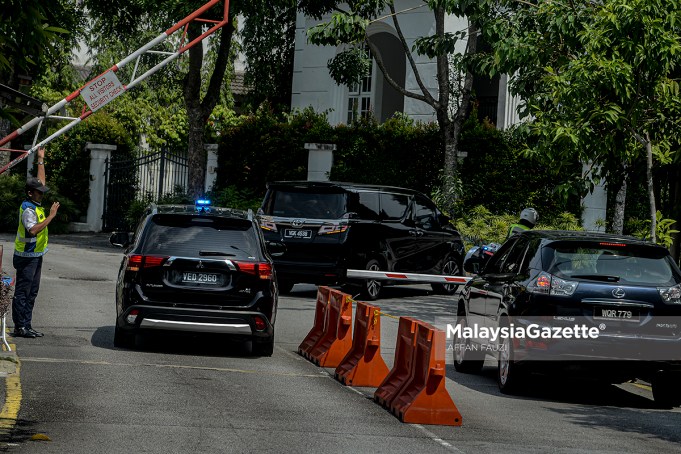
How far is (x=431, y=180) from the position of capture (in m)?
29.5

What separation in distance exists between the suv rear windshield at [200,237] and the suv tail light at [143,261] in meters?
0.11

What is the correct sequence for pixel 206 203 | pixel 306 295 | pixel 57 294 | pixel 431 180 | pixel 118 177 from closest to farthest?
pixel 206 203 < pixel 57 294 < pixel 306 295 < pixel 431 180 < pixel 118 177

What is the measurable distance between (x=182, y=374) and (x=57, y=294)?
27.3ft

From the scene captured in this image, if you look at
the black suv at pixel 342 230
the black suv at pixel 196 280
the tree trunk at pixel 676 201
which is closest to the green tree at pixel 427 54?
the black suv at pixel 342 230

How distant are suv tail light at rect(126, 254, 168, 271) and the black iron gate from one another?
22.3 m

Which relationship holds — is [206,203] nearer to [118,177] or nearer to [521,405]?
[521,405]

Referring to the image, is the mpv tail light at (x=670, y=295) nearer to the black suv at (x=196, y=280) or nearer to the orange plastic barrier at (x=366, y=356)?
the orange plastic barrier at (x=366, y=356)

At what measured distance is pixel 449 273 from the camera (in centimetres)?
2256

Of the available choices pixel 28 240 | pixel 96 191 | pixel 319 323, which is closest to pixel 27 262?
pixel 28 240

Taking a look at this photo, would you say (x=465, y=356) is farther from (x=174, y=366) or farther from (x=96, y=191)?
(x=96, y=191)

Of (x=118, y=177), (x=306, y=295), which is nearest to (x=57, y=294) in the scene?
(x=306, y=295)

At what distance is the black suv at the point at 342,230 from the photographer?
67.4ft

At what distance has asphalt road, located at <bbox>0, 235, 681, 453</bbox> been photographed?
8.84 meters

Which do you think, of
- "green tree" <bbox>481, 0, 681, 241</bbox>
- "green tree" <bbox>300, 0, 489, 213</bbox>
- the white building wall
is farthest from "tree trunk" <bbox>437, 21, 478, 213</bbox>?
"green tree" <bbox>481, 0, 681, 241</bbox>
